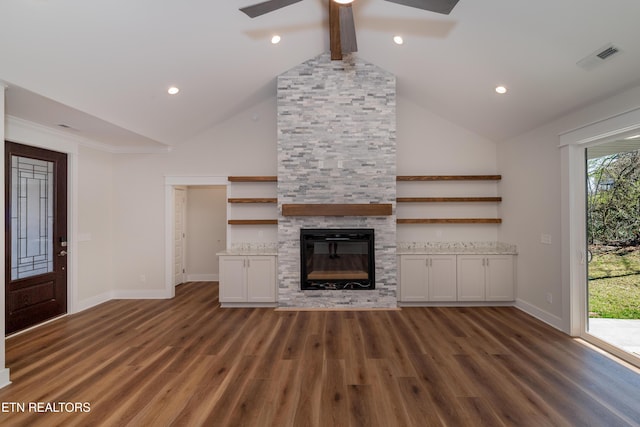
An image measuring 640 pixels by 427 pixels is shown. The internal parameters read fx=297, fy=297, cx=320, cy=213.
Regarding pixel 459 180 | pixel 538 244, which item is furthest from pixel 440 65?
pixel 538 244

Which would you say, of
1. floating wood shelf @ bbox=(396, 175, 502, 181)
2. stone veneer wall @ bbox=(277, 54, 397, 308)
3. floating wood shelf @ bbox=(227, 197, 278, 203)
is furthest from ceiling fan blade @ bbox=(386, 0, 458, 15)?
floating wood shelf @ bbox=(227, 197, 278, 203)

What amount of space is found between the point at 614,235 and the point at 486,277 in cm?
173

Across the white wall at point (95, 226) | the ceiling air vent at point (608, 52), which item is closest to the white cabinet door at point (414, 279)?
the ceiling air vent at point (608, 52)

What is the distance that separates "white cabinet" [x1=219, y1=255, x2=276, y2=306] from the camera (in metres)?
4.69

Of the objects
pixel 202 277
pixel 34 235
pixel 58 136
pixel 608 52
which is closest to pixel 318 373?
pixel 608 52

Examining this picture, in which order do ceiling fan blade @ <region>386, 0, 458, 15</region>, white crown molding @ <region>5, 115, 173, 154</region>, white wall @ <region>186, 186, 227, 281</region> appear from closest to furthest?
ceiling fan blade @ <region>386, 0, 458, 15</region>, white crown molding @ <region>5, 115, 173, 154</region>, white wall @ <region>186, 186, 227, 281</region>

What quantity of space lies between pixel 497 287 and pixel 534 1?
3.75m

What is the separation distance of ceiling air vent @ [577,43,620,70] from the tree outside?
3.36 ft

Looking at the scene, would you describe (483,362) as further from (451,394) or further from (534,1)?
(534,1)

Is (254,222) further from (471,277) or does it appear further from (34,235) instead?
(471,277)

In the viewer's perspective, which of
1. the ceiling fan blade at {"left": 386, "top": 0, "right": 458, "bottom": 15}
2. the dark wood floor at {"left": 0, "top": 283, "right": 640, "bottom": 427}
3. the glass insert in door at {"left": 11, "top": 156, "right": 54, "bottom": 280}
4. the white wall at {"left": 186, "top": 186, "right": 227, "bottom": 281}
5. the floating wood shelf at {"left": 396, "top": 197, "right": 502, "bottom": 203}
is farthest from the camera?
the white wall at {"left": 186, "top": 186, "right": 227, "bottom": 281}

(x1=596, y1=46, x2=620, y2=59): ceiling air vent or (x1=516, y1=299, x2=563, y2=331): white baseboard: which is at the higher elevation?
(x1=596, y1=46, x2=620, y2=59): ceiling air vent

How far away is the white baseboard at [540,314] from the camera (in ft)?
12.2

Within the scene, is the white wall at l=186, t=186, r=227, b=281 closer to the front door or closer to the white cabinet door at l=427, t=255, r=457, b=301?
the front door
